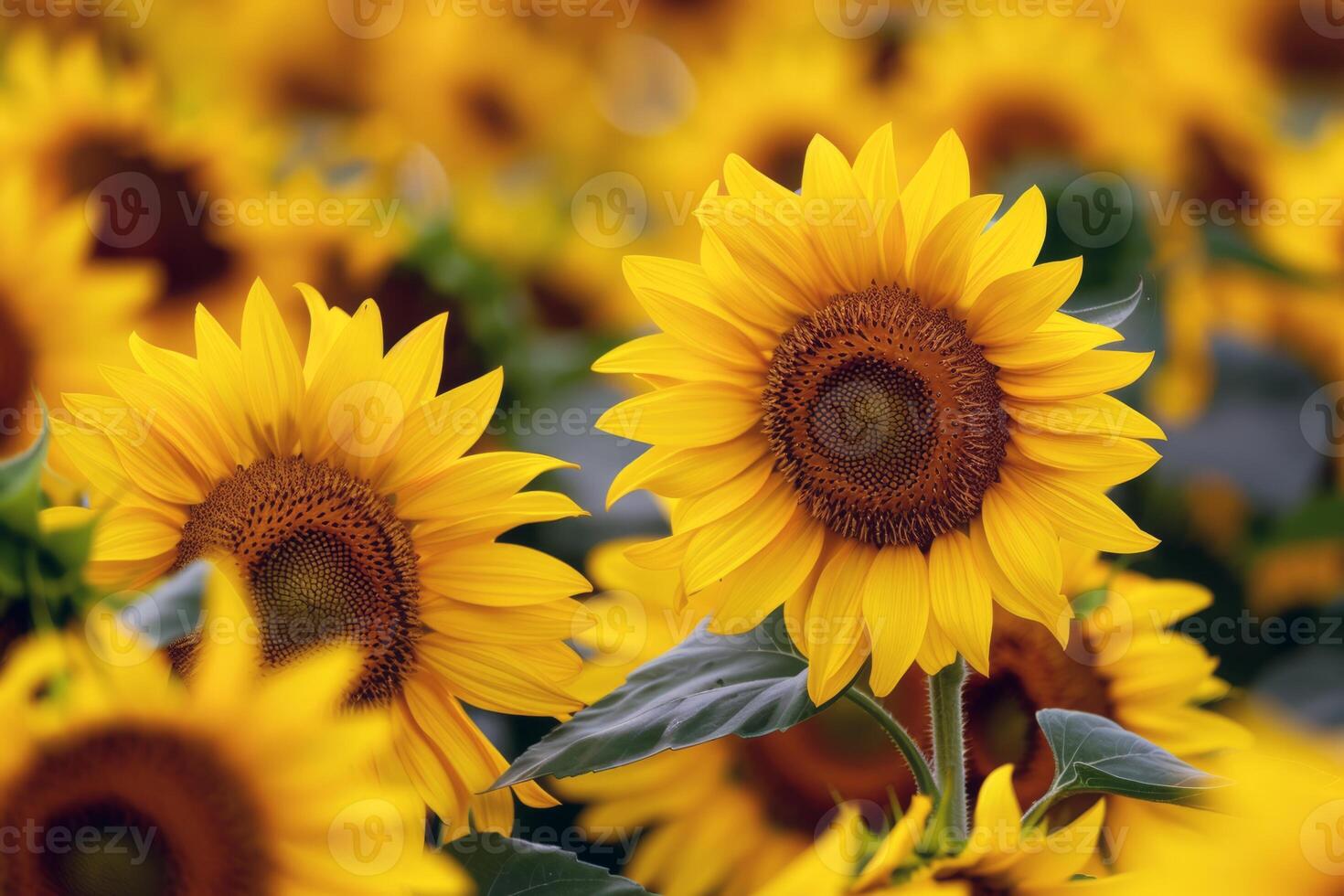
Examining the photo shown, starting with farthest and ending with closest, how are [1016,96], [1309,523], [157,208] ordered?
Answer: [1016,96] < [157,208] < [1309,523]

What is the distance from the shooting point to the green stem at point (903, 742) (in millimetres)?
742

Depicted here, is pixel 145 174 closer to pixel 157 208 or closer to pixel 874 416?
pixel 157 208

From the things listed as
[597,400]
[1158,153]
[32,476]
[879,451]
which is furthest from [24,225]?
[1158,153]

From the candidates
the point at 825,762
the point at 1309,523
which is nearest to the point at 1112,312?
the point at 825,762

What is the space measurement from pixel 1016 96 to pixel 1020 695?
1040mm

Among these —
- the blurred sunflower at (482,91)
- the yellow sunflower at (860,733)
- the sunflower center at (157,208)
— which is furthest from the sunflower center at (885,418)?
the blurred sunflower at (482,91)

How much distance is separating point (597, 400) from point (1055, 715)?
83 centimetres

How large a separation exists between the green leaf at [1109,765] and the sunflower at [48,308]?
955mm

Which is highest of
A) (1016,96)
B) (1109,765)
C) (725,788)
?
(1016,96)

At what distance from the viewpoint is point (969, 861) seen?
630mm

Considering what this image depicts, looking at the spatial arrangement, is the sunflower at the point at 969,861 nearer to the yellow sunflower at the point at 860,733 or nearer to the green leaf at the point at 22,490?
the yellow sunflower at the point at 860,733

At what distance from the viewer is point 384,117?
2197mm

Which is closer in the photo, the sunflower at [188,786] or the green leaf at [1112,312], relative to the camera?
the sunflower at [188,786]

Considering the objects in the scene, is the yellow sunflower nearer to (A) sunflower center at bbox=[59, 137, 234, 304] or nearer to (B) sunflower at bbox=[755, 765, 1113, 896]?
(B) sunflower at bbox=[755, 765, 1113, 896]
